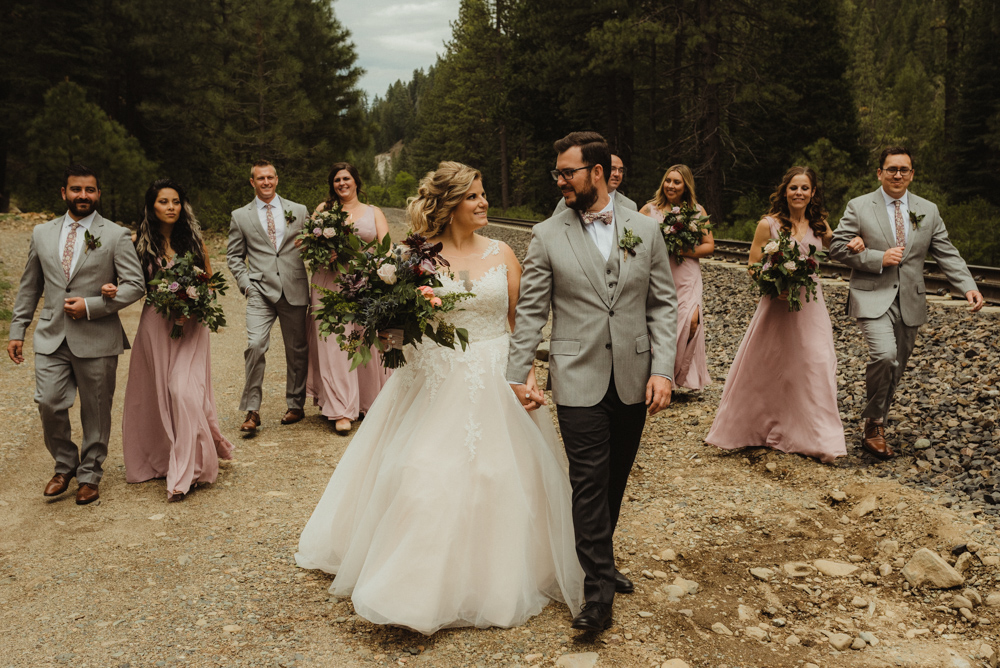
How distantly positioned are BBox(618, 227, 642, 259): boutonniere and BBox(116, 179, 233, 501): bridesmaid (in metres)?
3.96

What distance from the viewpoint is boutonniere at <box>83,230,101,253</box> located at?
6066 millimetres

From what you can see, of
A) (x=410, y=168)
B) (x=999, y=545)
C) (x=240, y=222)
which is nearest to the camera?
(x=999, y=545)

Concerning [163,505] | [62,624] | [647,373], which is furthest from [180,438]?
[647,373]

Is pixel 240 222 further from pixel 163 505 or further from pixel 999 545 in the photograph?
pixel 999 545

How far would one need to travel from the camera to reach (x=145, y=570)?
4.88 metres

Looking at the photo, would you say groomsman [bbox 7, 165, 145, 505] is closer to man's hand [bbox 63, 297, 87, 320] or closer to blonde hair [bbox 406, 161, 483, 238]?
man's hand [bbox 63, 297, 87, 320]

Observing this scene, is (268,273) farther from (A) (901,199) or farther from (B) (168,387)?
(A) (901,199)

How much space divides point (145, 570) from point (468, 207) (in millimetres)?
3010

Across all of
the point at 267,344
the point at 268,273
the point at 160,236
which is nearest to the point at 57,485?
the point at 160,236

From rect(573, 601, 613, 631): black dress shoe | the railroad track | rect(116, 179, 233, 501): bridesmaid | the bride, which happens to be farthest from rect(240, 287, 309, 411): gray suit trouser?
the railroad track

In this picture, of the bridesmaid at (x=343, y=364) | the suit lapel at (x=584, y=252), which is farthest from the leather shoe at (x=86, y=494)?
the suit lapel at (x=584, y=252)

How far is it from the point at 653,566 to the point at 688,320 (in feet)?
12.7

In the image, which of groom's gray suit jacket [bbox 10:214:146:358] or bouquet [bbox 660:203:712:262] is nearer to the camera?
groom's gray suit jacket [bbox 10:214:146:358]

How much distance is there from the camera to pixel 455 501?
13.3 feet
